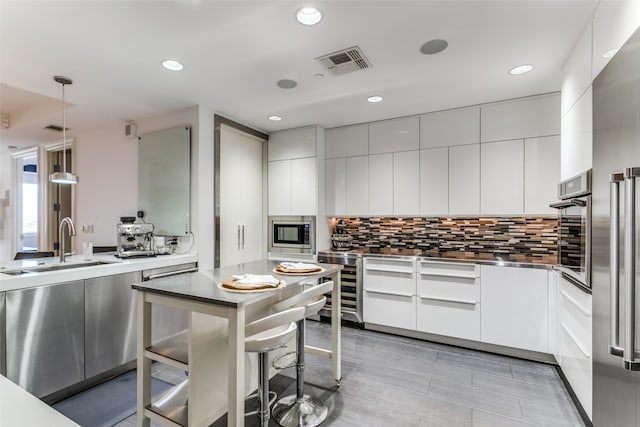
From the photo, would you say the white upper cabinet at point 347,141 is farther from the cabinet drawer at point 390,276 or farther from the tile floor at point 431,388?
the tile floor at point 431,388

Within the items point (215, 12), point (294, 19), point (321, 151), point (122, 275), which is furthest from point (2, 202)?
point (294, 19)

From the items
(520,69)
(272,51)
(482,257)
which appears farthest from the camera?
(482,257)

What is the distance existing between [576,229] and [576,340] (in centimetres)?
76

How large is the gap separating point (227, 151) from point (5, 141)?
3.88m

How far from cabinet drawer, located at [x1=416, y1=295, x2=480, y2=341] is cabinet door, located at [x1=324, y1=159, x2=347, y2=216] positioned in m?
1.51

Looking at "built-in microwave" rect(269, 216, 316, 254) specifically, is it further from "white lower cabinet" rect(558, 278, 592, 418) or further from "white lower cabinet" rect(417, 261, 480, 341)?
"white lower cabinet" rect(558, 278, 592, 418)

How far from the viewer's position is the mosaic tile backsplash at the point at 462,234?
330cm

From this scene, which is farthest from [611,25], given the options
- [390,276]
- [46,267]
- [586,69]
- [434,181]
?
[46,267]

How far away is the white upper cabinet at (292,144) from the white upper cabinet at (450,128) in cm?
139

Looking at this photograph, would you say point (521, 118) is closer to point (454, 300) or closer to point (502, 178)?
point (502, 178)

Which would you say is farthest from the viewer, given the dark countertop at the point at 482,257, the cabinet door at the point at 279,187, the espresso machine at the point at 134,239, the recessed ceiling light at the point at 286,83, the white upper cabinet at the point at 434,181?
the cabinet door at the point at 279,187

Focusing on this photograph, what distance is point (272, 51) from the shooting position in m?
2.20

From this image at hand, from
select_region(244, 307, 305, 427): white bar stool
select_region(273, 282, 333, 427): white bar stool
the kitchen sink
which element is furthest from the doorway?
select_region(244, 307, 305, 427): white bar stool

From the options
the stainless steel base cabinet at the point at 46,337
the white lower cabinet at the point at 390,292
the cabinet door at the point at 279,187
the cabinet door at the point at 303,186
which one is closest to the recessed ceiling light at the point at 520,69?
the white lower cabinet at the point at 390,292
